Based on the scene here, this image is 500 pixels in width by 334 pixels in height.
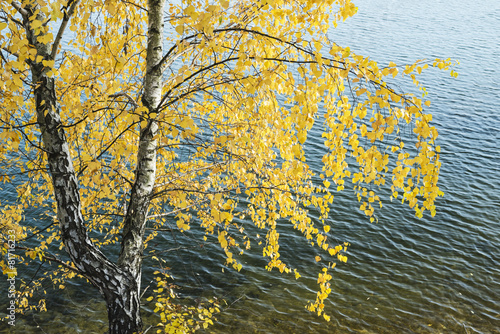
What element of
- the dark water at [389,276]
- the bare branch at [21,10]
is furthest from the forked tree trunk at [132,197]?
the dark water at [389,276]

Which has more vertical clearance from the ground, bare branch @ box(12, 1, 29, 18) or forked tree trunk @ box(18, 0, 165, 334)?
bare branch @ box(12, 1, 29, 18)

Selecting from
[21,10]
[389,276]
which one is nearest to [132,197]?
[21,10]

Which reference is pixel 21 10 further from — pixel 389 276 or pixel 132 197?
pixel 389 276

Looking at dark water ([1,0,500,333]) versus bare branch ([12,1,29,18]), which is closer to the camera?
bare branch ([12,1,29,18])

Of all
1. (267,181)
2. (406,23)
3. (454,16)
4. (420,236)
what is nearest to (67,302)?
(267,181)

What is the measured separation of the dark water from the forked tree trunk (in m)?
3.68

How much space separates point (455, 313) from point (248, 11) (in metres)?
9.34

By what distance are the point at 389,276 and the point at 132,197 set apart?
29.2 feet

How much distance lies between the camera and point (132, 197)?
5461 mm

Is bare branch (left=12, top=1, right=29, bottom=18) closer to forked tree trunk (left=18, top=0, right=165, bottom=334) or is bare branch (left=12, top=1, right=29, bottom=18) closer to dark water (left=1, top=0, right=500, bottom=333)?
forked tree trunk (left=18, top=0, right=165, bottom=334)

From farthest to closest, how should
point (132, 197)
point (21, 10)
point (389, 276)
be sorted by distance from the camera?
point (389, 276), point (132, 197), point (21, 10)

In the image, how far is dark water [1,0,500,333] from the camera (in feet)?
32.7

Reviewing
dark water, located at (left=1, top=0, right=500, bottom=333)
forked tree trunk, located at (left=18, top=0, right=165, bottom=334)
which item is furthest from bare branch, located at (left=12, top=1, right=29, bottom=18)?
dark water, located at (left=1, top=0, right=500, bottom=333)

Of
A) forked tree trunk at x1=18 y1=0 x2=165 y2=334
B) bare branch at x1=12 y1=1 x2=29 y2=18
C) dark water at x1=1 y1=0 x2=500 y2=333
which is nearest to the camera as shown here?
bare branch at x1=12 y1=1 x2=29 y2=18
